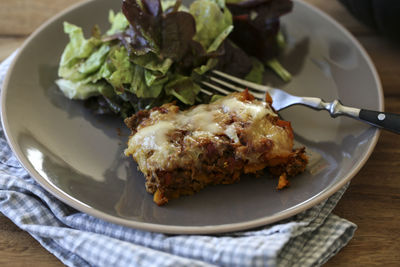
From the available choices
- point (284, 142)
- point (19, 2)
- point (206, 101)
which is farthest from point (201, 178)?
point (19, 2)

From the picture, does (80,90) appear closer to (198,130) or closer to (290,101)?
(198,130)

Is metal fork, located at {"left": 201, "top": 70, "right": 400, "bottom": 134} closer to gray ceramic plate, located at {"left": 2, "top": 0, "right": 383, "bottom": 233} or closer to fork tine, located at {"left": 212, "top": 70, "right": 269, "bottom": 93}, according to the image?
fork tine, located at {"left": 212, "top": 70, "right": 269, "bottom": 93}

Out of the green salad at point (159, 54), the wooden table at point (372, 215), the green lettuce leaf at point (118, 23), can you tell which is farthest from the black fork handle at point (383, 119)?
the green lettuce leaf at point (118, 23)

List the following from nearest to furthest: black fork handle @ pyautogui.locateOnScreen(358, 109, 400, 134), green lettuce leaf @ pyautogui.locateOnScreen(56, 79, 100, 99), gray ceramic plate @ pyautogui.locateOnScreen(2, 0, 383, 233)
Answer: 1. gray ceramic plate @ pyautogui.locateOnScreen(2, 0, 383, 233)
2. black fork handle @ pyautogui.locateOnScreen(358, 109, 400, 134)
3. green lettuce leaf @ pyautogui.locateOnScreen(56, 79, 100, 99)

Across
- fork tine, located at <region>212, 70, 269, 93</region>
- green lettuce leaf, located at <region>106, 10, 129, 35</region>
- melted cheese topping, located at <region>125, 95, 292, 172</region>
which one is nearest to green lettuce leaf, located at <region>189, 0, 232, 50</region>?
fork tine, located at <region>212, 70, 269, 93</region>

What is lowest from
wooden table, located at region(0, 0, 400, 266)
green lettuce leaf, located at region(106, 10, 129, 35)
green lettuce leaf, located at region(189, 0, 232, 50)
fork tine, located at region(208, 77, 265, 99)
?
wooden table, located at region(0, 0, 400, 266)

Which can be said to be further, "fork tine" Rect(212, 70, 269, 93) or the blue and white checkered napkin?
"fork tine" Rect(212, 70, 269, 93)

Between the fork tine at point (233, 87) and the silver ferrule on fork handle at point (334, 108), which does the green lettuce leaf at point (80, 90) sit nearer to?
the fork tine at point (233, 87)
